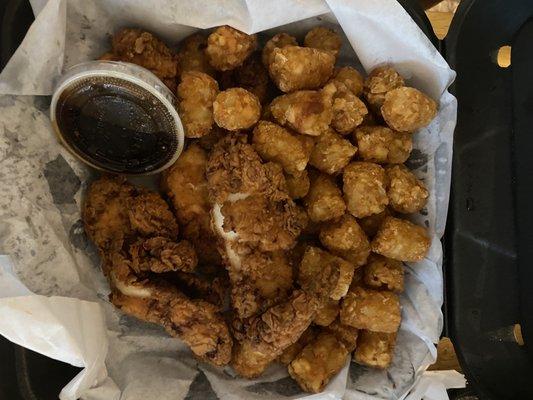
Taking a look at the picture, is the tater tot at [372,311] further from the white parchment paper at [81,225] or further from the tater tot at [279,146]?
the tater tot at [279,146]

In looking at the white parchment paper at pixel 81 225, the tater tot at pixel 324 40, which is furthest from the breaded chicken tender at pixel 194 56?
the tater tot at pixel 324 40

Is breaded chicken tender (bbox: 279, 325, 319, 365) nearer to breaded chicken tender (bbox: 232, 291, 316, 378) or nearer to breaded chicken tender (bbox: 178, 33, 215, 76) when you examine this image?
breaded chicken tender (bbox: 232, 291, 316, 378)

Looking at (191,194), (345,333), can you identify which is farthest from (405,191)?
(191,194)

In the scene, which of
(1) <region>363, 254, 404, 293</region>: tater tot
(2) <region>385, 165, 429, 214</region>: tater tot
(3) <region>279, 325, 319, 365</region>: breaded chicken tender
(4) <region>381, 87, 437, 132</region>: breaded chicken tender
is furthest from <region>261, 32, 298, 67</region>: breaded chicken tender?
(3) <region>279, 325, 319, 365</region>: breaded chicken tender

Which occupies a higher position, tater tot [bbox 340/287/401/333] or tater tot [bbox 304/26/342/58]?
tater tot [bbox 304/26/342/58]

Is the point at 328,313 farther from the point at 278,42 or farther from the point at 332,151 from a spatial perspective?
the point at 278,42

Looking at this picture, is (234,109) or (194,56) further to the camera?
(194,56)
